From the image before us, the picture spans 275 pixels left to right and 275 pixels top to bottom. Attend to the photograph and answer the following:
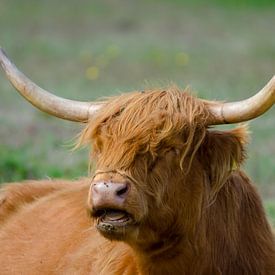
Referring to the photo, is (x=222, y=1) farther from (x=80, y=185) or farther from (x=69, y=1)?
(x=80, y=185)

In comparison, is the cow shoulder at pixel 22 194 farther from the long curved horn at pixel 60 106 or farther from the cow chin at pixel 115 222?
the cow chin at pixel 115 222

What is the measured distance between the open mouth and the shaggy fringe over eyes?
253 mm

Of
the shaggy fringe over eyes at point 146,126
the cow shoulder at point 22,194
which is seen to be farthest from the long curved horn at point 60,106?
the cow shoulder at point 22,194

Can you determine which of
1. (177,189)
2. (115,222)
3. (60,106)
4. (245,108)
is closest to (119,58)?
(60,106)

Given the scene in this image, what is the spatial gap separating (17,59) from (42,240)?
14902 millimetres

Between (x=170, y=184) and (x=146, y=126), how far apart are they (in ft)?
1.03

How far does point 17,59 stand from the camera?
74.4ft

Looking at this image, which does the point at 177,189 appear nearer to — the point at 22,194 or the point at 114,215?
the point at 114,215

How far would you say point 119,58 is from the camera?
22.8 metres

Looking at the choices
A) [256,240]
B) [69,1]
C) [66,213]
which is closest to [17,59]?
[69,1]

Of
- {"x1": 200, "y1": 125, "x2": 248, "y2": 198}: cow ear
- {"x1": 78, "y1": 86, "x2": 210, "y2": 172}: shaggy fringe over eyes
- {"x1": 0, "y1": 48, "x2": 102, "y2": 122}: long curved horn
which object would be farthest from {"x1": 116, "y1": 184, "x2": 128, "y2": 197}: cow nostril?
{"x1": 0, "y1": 48, "x2": 102, "y2": 122}: long curved horn

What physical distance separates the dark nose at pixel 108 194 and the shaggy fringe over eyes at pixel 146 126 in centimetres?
18

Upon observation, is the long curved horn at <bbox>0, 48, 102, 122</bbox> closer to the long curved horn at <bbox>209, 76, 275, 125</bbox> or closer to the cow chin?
the long curved horn at <bbox>209, 76, 275, 125</bbox>

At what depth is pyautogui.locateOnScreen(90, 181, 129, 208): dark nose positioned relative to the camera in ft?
19.0
